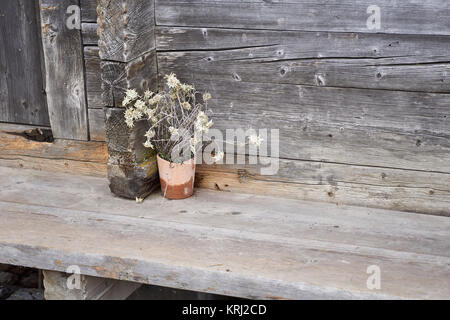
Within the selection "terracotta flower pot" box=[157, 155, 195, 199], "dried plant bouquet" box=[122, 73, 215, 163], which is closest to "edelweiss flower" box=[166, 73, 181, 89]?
"dried plant bouquet" box=[122, 73, 215, 163]

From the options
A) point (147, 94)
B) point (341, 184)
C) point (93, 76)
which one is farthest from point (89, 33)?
point (341, 184)

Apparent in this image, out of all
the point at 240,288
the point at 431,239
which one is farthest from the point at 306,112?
the point at 240,288

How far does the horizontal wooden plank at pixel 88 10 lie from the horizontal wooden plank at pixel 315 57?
393 mm

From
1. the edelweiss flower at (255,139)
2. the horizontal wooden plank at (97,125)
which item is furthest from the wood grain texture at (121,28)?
the edelweiss flower at (255,139)

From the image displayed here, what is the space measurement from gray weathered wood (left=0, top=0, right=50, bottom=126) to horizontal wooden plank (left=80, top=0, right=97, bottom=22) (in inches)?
14.8

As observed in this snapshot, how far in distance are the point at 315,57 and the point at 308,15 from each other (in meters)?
0.21

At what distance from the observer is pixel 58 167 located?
3449 mm

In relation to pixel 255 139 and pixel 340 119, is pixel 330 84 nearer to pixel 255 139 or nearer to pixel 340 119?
pixel 340 119

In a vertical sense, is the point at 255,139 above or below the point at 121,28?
below

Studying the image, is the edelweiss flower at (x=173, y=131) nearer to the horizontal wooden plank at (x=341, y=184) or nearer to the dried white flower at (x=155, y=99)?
the dried white flower at (x=155, y=99)

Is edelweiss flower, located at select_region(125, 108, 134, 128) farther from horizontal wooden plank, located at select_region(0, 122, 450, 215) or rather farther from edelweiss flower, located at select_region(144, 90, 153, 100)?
horizontal wooden plank, located at select_region(0, 122, 450, 215)

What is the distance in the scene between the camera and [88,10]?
9.98ft

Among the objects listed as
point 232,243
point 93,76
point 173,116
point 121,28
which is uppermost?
point 121,28
